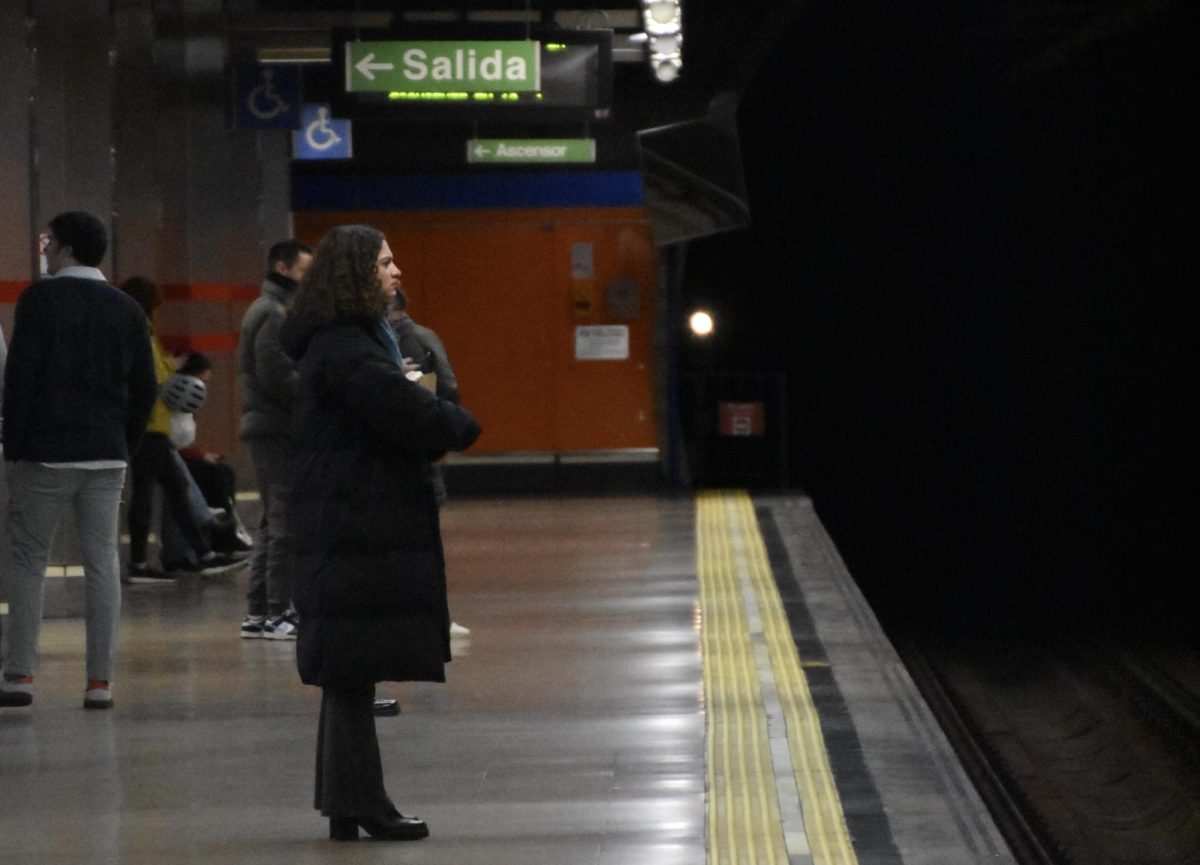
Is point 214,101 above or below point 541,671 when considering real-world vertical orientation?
above

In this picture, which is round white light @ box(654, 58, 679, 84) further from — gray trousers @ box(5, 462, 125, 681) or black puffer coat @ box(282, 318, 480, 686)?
black puffer coat @ box(282, 318, 480, 686)

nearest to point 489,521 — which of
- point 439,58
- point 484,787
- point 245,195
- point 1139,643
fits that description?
point 245,195

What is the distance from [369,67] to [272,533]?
4.48 metres

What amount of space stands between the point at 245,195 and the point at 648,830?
35.6 feet

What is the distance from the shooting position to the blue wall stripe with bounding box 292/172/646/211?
1914 centimetres

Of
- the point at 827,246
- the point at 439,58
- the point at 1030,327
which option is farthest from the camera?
the point at 1030,327

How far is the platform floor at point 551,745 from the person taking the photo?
507cm

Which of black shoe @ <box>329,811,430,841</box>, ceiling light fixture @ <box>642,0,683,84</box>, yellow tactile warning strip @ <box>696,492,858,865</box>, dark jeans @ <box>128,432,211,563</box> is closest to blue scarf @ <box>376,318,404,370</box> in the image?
black shoe @ <box>329,811,430,841</box>

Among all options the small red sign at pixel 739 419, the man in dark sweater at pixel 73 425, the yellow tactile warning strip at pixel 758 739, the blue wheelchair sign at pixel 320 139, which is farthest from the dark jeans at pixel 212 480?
the small red sign at pixel 739 419

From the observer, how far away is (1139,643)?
1766cm

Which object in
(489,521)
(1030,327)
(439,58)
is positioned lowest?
(489,521)

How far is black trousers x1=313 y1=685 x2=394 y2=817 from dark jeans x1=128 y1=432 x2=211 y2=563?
6.32 meters

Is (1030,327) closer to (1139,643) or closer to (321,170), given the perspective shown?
(1139,643)

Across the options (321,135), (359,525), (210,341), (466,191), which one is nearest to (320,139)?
(321,135)
